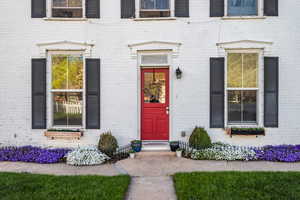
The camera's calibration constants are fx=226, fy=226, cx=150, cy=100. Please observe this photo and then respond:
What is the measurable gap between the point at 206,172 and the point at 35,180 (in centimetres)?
363

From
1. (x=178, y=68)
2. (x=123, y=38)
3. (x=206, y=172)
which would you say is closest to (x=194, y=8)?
(x=178, y=68)

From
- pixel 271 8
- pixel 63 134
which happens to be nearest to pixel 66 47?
pixel 63 134

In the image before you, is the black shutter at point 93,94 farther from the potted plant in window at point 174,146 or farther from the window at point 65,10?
the potted plant in window at point 174,146

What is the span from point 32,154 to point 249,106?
6.57 m

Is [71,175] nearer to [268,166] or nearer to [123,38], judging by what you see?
[123,38]

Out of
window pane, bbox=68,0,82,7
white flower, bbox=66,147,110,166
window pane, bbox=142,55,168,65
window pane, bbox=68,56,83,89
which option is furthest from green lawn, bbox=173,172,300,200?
window pane, bbox=68,0,82,7

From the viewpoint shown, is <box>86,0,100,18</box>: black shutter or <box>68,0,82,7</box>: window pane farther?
<box>68,0,82,7</box>: window pane

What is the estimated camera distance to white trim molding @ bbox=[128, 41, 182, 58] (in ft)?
22.4

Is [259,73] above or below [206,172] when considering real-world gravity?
above

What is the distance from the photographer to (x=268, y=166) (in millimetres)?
5605

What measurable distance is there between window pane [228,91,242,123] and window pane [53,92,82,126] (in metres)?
4.69

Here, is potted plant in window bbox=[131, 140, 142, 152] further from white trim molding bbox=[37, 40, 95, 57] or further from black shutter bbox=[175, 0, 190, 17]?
black shutter bbox=[175, 0, 190, 17]

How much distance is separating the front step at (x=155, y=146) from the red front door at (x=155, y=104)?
164mm

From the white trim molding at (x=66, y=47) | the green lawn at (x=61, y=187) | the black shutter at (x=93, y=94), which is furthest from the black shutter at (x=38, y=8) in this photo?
the green lawn at (x=61, y=187)
